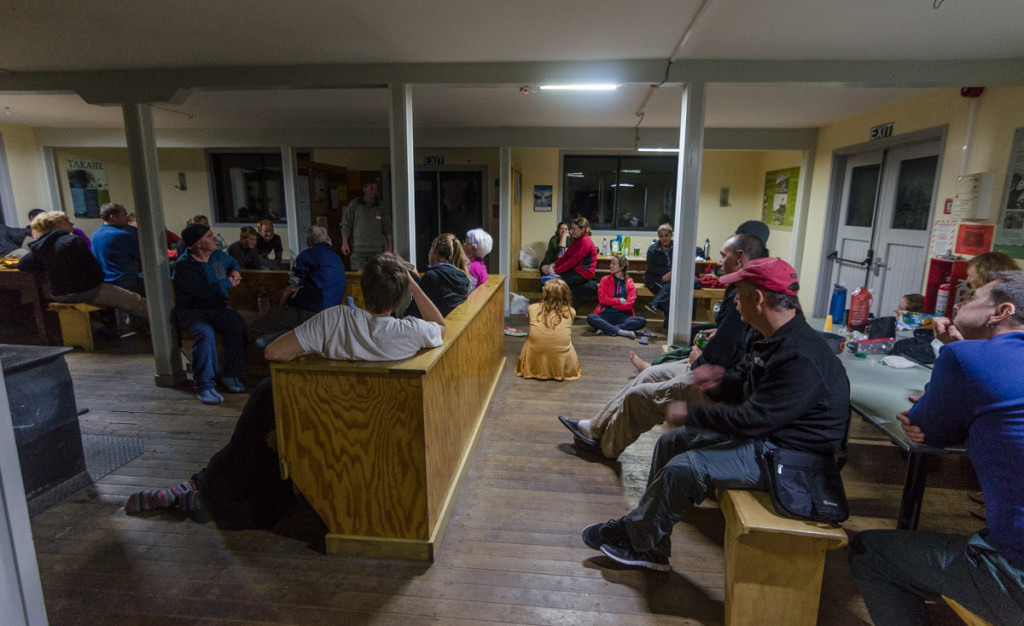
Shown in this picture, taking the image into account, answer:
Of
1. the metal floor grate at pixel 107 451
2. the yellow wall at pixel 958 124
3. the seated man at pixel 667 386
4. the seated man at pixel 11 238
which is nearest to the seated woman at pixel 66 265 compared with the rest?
the seated man at pixel 11 238

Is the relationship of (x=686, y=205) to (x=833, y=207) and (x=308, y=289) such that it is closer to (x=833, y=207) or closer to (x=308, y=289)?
(x=308, y=289)

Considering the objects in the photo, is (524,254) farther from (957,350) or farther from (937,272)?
(957,350)

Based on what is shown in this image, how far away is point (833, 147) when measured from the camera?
6320 millimetres

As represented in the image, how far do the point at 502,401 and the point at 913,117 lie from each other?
4.66m

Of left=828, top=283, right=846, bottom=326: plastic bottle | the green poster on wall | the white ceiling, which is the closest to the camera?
the white ceiling

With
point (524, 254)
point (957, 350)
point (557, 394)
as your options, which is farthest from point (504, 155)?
point (957, 350)

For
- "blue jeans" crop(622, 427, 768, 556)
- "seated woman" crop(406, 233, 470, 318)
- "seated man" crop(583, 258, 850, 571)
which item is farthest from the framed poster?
"blue jeans" crop(622, 427, 768, 556)

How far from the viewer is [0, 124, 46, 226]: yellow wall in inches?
302

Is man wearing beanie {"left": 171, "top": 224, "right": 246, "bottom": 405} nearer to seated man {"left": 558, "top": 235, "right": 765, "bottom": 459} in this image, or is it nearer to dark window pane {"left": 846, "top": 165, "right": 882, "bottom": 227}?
seated man {"left": 558, "top": 235, "right": 765, "bottom": 459}

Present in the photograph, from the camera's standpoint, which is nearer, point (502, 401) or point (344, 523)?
point (344, 523)

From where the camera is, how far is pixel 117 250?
545 cm

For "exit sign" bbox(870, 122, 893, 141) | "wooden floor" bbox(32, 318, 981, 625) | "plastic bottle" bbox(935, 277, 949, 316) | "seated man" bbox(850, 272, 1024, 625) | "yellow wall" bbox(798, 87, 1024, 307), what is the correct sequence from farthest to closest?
"exit sign" bbox(870, 122, 893, 141) < "yellow wall" bbox(798, 87, 1024, 307) < "plastic bottle" bbox(935, 277, 949, 316) < "wooden floor" bbox(32, 318, 981, 625) < "seated man" bbox(850, 272, 1024, 625)

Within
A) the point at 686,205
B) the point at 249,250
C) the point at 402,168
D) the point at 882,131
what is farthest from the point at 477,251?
the point at 882,131

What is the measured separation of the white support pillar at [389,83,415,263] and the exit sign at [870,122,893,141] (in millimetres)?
4731
